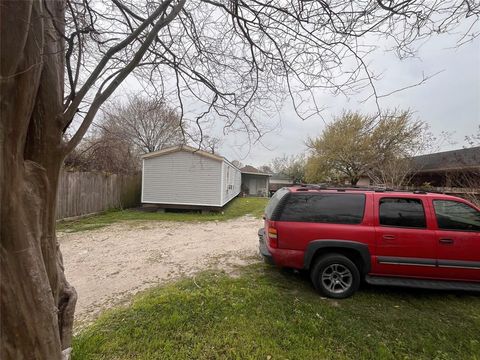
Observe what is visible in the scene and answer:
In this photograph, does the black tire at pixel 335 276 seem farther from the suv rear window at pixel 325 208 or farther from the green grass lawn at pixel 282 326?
the suv rear window at pixel 325 208

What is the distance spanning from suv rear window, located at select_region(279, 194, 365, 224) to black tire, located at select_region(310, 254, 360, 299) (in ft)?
2.02

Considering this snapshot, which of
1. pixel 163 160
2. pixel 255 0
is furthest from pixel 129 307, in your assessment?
pixel 163 160

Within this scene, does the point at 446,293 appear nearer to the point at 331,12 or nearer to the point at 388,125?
the point at 331,12

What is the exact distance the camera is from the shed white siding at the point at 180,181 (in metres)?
14.0

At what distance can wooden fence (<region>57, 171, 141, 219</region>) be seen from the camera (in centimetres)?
1045

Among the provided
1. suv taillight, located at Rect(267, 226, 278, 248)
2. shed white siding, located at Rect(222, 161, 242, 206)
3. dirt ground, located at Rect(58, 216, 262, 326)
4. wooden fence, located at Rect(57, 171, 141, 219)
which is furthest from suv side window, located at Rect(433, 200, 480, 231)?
shed white siding, located at Rect(222, 161, 242, 206)

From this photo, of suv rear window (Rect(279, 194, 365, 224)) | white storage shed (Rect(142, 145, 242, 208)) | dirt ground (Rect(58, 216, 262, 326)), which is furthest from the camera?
white storage shed (Rect(142, 145, 242, 208))

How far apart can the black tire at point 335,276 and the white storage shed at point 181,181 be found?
10132 millimetres

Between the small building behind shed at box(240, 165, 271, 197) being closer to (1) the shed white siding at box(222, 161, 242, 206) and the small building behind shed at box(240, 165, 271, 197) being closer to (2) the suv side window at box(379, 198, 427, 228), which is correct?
(1) the shed white siding at box(222, 161, 242, 206)

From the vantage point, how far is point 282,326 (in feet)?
10.3

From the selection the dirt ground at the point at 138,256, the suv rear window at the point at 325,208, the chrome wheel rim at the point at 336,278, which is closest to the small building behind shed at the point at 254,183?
the dirt ground at the point at 138,256

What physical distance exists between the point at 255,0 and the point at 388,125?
67.3ft

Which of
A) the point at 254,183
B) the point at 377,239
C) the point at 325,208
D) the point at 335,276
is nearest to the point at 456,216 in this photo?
the point at 377,239

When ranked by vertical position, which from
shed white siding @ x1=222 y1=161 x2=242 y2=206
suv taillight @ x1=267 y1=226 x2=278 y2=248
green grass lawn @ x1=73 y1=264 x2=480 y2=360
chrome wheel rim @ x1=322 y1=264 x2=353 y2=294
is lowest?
green grass lawn @ x1=73 y1=264 x2=480 y2=360
